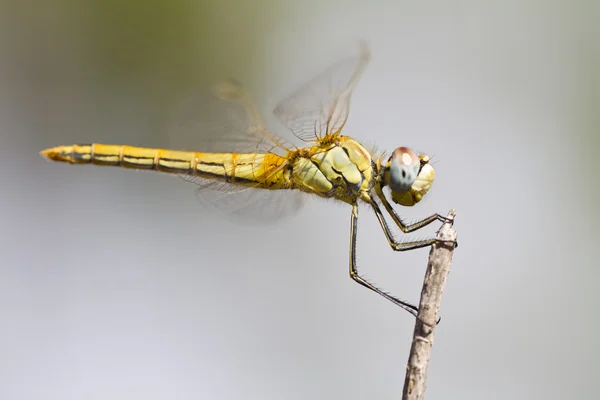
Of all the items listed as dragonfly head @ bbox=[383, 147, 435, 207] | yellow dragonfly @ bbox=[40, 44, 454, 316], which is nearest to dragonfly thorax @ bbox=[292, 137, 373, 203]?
yellow dragonfly @ bbox=[40, 44, 454, 316]

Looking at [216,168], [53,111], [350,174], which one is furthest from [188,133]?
[53,111]

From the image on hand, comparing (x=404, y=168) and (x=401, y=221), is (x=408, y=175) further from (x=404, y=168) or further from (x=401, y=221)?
(x=401, y=221)

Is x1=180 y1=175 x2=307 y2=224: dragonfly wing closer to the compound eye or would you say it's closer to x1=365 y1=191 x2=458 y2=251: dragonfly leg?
x1=365 y1=191 x2=458 y2=251: dragonfly leg

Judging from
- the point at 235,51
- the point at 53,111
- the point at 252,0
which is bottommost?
the point at 53,111

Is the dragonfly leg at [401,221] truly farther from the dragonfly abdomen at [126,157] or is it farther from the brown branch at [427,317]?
the dragonfly abdomen at [126,157]

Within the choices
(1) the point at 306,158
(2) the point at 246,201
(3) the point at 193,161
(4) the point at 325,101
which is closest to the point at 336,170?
(1) the point at 306,158

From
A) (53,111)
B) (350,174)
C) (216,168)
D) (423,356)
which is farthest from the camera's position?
(53,111)

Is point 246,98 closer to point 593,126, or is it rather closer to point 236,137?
point 236,137

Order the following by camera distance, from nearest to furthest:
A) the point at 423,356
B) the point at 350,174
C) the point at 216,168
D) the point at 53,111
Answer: the point at 423,356 < the point at 350,174 < the point at 216,168 < the point at 53,111
